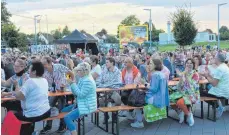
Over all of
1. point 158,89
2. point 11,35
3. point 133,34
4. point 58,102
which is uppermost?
point 11,35

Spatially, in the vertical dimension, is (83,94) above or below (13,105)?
above

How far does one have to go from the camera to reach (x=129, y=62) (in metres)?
9.03

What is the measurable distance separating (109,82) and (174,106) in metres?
1.62

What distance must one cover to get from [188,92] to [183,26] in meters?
24.5

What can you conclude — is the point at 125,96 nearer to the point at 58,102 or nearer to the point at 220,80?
the point at 58,102

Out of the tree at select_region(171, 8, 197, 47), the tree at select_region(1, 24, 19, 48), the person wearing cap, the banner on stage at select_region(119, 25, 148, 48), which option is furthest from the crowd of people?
the tree at select_region(1, 24, 19, 48)

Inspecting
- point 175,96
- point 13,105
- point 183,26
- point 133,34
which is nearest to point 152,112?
point 175,96

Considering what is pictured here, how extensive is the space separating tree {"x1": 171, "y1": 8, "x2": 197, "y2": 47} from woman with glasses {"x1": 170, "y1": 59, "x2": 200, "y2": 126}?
24288 millimetres

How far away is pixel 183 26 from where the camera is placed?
32062 millimetres

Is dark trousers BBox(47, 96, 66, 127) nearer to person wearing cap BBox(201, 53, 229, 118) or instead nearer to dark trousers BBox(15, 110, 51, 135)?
dark trousers BBox(15, 110, 51, 135)

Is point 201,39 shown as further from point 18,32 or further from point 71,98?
point 71,98

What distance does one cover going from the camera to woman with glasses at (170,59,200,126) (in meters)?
8.19

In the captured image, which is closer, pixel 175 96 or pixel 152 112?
pixel 152 112

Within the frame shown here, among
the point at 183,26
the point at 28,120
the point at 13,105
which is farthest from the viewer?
the point at 183,26
